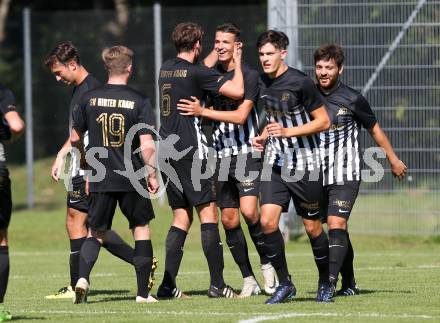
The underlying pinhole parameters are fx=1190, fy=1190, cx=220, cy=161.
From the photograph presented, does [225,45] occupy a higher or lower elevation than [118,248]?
higher

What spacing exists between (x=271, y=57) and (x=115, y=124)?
1.41 meters

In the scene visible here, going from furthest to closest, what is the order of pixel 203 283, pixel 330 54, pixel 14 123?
1. pixel 203 283
2. pixel 330 54
3. pixel 14 123

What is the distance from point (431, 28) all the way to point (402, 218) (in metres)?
2.83

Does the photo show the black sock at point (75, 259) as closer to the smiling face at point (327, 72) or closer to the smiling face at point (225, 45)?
the smiling face at point (225, 45)

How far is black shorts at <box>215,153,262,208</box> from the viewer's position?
10.6m

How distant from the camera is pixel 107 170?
32.7ft

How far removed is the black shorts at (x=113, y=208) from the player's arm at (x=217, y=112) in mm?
923

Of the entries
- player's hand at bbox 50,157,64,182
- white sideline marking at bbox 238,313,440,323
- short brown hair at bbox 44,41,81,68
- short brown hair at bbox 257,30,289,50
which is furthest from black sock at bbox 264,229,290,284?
short brown hair at bbox 44,41,81,68

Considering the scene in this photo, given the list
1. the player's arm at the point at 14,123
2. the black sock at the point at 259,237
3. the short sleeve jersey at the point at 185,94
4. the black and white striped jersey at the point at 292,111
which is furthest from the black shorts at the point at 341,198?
the player's arm at the point at 14,123

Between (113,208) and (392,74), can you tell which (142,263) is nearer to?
(113,208)

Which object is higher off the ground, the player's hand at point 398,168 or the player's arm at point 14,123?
the player's arm at point 14,123

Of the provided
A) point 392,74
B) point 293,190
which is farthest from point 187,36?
point 392,74

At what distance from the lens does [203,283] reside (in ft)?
40.2

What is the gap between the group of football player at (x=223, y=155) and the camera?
9.88 m
